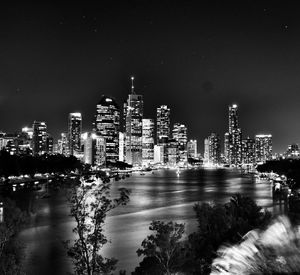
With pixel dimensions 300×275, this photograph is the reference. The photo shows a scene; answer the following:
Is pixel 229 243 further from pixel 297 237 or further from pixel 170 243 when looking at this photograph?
pixel 297 237

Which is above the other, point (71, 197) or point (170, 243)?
point (71, 197)

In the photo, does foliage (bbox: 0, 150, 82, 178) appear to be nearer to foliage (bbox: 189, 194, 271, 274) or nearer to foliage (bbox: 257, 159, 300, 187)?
foliage (bbox: 257, 159, 300, 187)

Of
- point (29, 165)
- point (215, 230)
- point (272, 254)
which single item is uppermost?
point (29, 165)

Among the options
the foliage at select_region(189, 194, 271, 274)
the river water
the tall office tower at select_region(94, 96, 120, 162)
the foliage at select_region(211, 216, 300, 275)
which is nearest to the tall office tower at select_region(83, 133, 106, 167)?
the tall office tower at select_region(94, 96, 120, 162)

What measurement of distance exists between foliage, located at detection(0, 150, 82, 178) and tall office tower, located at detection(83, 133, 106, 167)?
169ft

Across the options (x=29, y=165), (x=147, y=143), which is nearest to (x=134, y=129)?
(x=147, y=143)

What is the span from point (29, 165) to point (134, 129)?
103 m

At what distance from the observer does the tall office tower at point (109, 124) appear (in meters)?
144

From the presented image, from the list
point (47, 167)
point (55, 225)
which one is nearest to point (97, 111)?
point (47, 167)

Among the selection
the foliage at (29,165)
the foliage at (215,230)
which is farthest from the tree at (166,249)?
the foliage at (29,165)

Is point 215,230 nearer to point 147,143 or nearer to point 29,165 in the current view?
point 29,165

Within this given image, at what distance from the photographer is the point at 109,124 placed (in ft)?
488

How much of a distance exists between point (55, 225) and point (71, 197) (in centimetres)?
1551

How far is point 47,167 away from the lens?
7012cm
